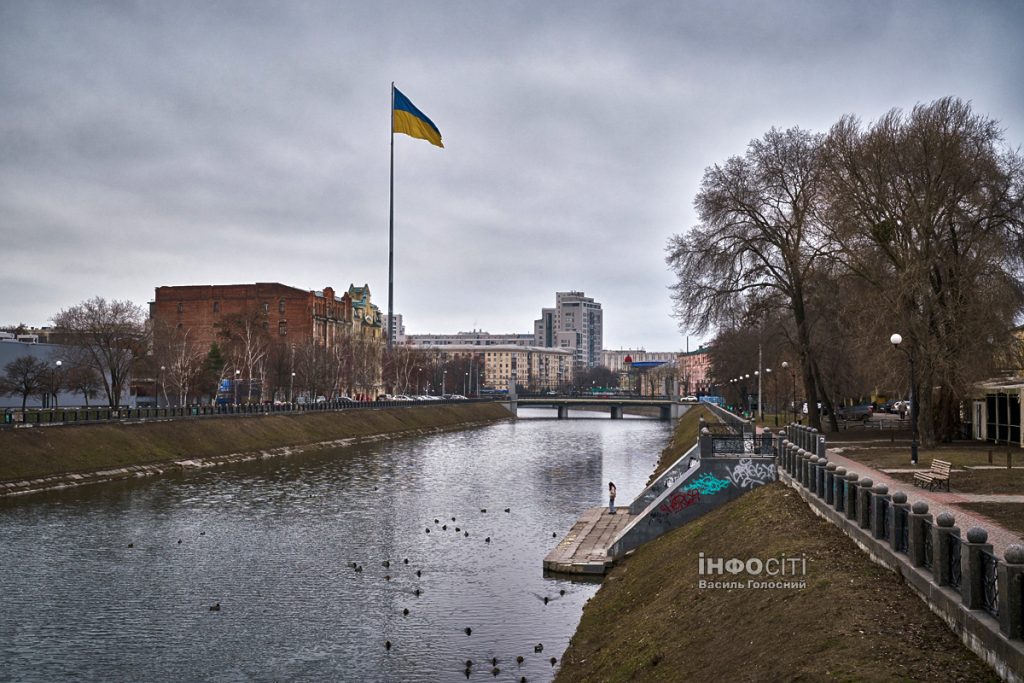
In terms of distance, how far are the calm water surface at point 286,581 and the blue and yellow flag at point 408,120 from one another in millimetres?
47379

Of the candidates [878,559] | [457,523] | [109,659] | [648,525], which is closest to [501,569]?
[648,525]

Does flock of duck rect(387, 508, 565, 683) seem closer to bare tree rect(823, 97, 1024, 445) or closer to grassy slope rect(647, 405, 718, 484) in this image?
grassy slope rect(647, 405, 718, 484)

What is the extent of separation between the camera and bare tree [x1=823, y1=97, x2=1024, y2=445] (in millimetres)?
40438

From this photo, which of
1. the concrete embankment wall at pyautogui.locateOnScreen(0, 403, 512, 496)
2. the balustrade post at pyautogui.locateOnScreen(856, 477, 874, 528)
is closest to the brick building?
the concrete embankment wall at pyautogui.locateOnScreen(0, 403, 512, 496)

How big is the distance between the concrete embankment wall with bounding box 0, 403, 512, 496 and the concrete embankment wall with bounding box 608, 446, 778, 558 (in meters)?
34.5

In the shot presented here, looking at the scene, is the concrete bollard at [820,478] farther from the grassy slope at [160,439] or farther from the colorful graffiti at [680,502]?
the grassy slope at [160,439]

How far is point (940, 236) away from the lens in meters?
42.8

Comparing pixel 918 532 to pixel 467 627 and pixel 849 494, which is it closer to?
pixel 849 494

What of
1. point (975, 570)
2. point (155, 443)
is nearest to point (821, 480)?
point (975, 570)

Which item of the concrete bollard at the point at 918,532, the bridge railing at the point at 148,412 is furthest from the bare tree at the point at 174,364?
the concrete bollard at the point at 918,532

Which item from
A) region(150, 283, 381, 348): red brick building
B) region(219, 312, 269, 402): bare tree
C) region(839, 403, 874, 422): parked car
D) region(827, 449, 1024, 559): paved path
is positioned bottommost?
region(827, 449, 1024, 559): paved path

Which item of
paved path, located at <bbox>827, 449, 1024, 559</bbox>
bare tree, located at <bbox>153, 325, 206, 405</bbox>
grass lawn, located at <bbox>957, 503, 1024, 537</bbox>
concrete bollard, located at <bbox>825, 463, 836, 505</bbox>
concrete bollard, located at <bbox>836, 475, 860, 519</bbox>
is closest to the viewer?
paved path, located at <bbox>827, 449, 1024, 559</bbox>

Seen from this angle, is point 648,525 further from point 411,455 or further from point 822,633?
point 411,455

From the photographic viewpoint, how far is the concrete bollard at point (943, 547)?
1359 cm
